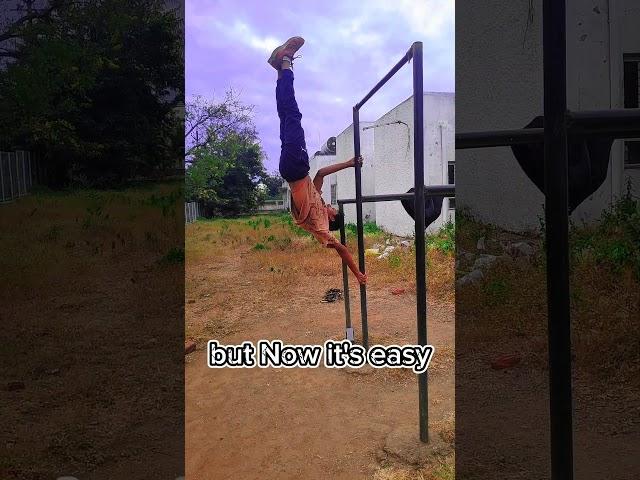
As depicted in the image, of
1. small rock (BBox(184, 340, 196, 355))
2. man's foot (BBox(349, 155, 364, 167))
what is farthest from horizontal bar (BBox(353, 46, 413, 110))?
small rock (BBox(184, 340, 196, 355))

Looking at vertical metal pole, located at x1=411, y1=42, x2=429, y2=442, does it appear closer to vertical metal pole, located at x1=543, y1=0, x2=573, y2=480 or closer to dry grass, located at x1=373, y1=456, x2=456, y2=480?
dry grass, located at x1=373, y1=456, x2=456, y2=480

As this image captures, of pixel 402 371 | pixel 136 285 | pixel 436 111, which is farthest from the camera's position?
pixel 402 371

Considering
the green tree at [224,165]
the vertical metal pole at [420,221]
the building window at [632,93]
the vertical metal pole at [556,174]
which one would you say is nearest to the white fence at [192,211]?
the green tree at [224,165]

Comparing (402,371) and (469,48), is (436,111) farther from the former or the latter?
(469,48)

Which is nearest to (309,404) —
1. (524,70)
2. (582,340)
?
(582,340)

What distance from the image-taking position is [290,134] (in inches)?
71.0

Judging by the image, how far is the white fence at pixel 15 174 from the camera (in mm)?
1481

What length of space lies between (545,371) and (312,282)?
1.39m

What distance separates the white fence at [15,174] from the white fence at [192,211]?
511 millimetres

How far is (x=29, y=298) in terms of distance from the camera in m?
1.52

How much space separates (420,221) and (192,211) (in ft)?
2.85

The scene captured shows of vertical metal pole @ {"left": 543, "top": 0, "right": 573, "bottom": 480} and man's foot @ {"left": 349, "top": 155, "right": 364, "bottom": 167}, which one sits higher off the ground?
man's foot @ {"left": 349, "top": 155, "right": 364, "bottom": 167}

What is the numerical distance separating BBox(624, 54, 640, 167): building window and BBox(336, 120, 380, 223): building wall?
4.87 feet

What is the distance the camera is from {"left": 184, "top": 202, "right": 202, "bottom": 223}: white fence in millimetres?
1671
